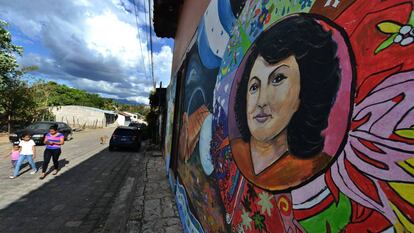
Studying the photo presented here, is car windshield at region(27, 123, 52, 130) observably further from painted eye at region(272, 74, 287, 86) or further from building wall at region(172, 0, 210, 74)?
painted eye at region(272, 74, 287, 86)

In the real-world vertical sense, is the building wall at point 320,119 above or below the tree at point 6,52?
below

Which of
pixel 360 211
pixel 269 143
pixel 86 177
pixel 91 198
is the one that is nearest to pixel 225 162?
pixel 269 143

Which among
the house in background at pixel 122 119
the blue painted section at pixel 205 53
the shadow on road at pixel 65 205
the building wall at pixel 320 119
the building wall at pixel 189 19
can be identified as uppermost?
the house in background at pixel 122 119

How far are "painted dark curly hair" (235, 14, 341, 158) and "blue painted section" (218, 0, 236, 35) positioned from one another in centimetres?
137

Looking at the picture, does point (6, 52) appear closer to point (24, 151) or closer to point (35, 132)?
point (35, 132)

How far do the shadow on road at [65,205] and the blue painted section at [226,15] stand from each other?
14.2 ft

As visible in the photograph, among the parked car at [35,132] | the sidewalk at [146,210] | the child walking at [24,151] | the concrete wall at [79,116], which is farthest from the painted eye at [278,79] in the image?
the concrete wall at [79,116]

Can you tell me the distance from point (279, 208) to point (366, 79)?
885mm

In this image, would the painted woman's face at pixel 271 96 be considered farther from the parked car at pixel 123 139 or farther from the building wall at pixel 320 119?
the parked car at pixel 123 139

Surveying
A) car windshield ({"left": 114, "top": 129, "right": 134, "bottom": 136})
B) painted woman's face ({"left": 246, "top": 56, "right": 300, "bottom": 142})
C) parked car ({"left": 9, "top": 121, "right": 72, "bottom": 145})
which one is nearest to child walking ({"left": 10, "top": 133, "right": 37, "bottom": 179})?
painted woman's face ({"left": 246, "top": 56, "right": 300, "bottom": 142})

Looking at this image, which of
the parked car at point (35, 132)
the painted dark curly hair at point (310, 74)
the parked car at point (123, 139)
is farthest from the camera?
the parked car at point (123, 139)

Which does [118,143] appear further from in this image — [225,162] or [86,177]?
[225,162]

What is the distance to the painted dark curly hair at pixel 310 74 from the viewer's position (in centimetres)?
148

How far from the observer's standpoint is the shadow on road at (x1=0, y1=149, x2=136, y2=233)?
5921mm
